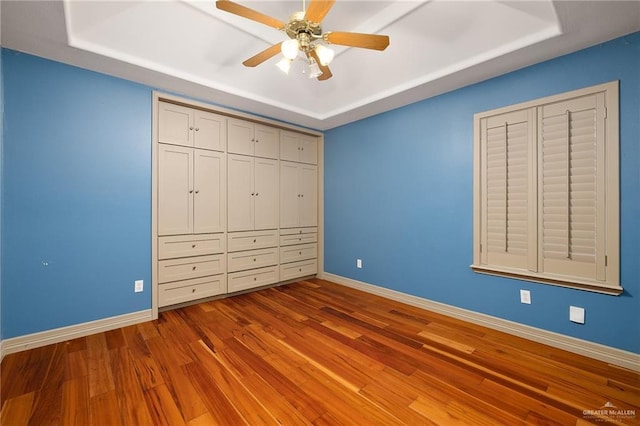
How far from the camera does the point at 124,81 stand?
2.59 metres

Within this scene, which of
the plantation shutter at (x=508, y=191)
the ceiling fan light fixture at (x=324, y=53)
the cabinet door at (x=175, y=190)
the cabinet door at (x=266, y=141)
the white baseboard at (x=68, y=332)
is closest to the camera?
the ceiling fan light fixture at (x=324, y=53)

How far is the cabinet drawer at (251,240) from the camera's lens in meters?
3.40

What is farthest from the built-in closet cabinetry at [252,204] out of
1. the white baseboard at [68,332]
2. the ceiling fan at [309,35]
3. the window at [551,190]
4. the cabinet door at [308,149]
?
the window at [551,190]

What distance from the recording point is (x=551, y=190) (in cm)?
221

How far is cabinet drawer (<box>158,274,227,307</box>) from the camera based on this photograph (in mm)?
2854

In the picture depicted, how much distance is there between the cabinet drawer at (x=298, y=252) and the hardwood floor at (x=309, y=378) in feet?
4.52

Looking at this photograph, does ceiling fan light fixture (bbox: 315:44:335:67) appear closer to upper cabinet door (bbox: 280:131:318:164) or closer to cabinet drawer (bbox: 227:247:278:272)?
upper cabinet door (bbox: 280:131:318:164)

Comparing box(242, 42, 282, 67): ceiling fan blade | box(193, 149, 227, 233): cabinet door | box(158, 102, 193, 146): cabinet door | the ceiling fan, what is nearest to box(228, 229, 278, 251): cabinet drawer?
box(193, 149, 227, 233): cabinet door

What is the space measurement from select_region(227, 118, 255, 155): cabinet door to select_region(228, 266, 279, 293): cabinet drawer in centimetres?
162

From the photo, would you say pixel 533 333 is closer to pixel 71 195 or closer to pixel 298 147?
pixel 298 147

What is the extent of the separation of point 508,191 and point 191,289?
350 cm

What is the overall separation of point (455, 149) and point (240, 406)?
2931mm

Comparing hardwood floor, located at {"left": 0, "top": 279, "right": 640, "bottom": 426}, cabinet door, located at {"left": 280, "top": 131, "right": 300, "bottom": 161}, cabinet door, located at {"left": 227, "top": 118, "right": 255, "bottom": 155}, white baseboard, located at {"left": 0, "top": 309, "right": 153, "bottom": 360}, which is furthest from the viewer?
cabinet door, located at {"left": 280, "top": 131, "right": 300, "bottom": 161}

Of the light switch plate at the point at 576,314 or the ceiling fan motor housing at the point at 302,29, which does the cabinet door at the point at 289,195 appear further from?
the light switch plate at the point at 576,314
